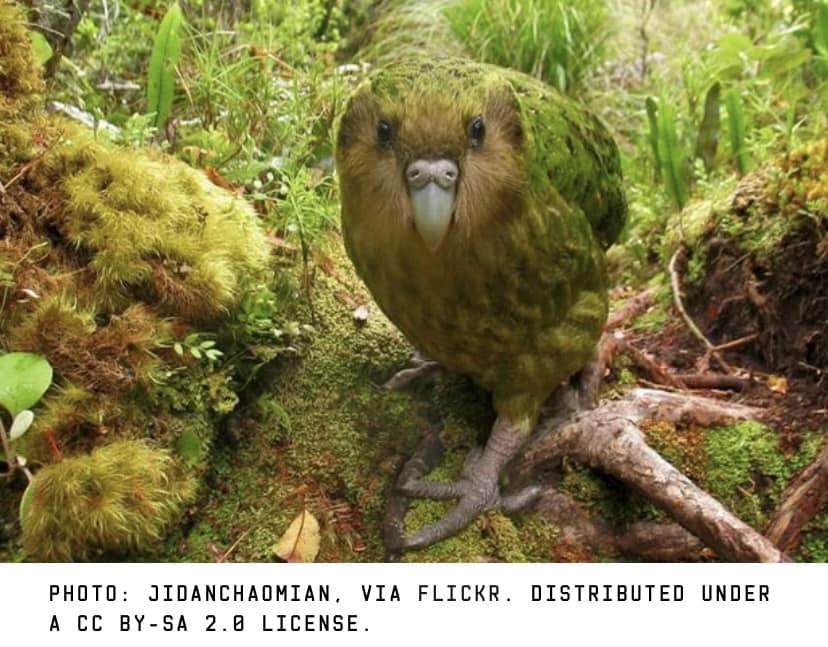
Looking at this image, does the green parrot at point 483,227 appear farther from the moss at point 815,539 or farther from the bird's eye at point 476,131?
the moss at point 815,539

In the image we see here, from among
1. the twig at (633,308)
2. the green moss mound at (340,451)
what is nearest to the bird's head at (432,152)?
the green moss mound at (340,451)

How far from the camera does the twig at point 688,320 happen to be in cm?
264

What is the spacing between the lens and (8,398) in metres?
1.71

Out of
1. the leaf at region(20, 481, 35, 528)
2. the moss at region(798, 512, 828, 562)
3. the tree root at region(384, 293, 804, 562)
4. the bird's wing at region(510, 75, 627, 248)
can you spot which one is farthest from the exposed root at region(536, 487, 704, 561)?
the leaf at region(20, 481, 35, 528)

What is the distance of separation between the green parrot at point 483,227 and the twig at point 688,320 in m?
0.55

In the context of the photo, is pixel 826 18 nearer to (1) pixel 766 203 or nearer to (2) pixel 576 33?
(1) pixel 766 203

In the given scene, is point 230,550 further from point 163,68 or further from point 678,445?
point 163,68

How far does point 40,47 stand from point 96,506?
1.23 metres

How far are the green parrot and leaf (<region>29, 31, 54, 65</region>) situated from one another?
93 cm

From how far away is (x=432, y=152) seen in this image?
1.70 m

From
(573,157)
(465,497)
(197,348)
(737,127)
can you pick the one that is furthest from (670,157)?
(197,348)

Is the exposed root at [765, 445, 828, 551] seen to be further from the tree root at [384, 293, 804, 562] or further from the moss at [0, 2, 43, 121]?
the moss at [0, 2, 43, 121]

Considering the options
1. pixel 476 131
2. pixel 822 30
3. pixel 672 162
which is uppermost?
pixel 822 30
